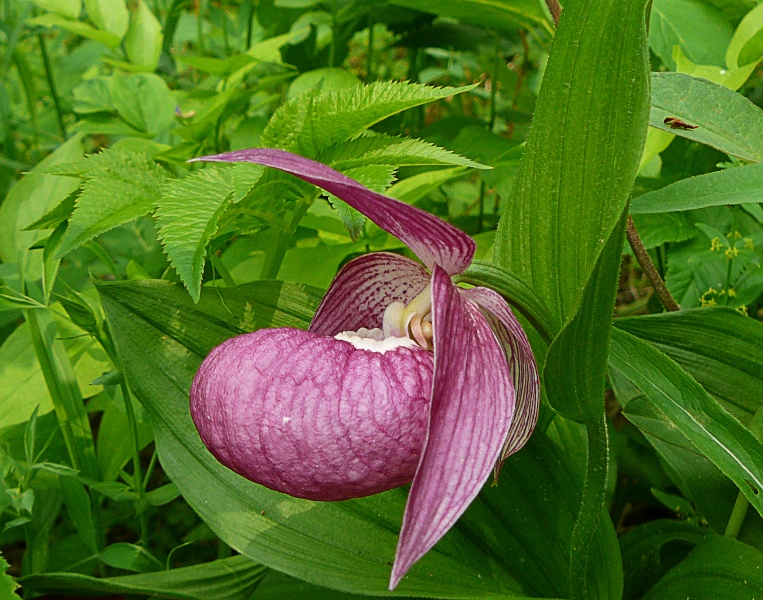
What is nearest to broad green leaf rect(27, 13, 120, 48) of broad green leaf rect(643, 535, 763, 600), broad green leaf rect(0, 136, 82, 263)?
broad green leaf rect(0, 136, 82, 263)

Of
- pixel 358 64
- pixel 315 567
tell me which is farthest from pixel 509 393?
pixel 358 64

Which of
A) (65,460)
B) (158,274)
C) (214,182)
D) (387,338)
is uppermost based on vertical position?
(214,182)

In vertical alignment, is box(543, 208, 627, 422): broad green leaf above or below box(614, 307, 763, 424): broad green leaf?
above

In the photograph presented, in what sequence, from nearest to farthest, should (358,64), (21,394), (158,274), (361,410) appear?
(361,410) → (21,394) → (158,274) → (358,64)

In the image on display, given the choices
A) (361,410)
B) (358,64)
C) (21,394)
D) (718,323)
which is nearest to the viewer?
(361,410)

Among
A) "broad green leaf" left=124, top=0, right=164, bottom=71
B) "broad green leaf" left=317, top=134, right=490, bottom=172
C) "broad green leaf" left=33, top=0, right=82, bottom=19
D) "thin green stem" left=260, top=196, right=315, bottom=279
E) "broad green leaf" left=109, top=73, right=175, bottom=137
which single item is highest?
"broad green leaf" left=33, top=0, right=82, bottom=19

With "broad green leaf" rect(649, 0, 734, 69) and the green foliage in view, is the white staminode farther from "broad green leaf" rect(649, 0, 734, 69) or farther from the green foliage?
"broad green leaf" rect(649, 0, 734, 69)

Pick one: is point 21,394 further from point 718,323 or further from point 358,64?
point 358,64
